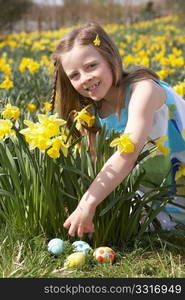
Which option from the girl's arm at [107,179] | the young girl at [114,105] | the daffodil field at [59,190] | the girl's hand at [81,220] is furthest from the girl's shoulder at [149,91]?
the girl's hand at [81,220]

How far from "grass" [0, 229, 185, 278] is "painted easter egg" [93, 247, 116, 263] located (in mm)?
28

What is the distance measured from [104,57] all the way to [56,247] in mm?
1015

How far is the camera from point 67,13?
27.7 m

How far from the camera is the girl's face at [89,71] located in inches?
105

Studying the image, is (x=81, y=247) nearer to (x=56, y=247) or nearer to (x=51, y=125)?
(x=56, y=247)

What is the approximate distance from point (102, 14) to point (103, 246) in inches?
1041

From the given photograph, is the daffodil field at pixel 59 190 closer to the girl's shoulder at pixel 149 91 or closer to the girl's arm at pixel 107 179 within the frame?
the girl's arm at pixel 107 179

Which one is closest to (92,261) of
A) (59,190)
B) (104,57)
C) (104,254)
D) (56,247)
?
(104,254)

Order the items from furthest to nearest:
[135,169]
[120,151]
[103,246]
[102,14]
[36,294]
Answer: [102,14], [135,169], [103,246], [120,151], [36,294]

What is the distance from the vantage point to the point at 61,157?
239 cm

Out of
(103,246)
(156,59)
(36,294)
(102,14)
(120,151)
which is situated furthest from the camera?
(102,14)

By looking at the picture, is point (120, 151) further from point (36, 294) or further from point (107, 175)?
point (36, 294)

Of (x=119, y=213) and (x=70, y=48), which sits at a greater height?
(x=70, y=48)

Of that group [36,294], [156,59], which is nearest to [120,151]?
[36,294]
